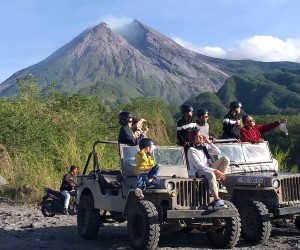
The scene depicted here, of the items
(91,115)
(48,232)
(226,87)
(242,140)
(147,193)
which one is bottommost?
(48,232)

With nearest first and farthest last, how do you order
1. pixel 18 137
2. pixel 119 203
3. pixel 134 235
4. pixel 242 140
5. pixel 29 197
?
pixel 134 235
pixel 119 203
pixel 242 140
pixel 29 197
pixel 18 137

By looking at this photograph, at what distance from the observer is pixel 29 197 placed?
1638 cm

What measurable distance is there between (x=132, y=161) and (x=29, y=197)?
8.38m

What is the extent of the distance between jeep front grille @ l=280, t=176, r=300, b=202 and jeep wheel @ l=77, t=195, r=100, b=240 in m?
3.12

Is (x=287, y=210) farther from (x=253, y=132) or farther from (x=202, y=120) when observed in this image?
(x=202, y=120)

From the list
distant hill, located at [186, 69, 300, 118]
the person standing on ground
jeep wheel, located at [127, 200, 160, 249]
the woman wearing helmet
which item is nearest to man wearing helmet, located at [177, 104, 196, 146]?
the woman wearing helmet

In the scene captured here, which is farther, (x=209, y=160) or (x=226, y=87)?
(x=226, y=87)

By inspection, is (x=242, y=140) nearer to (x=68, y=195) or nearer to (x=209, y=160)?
(x=209, y=160)

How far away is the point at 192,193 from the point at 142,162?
901 millimetres

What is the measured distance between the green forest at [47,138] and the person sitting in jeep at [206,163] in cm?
364

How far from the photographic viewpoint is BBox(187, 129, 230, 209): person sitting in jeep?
8070mm

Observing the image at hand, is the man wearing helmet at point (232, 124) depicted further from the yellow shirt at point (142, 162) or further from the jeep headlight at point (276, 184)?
the yellow shirt at point (142, 162)

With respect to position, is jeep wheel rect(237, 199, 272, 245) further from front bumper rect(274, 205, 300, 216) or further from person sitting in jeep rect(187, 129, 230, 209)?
person sitting in jeep rect(187, 129, 230, 209)

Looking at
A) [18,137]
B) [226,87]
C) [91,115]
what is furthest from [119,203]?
[226,87]
